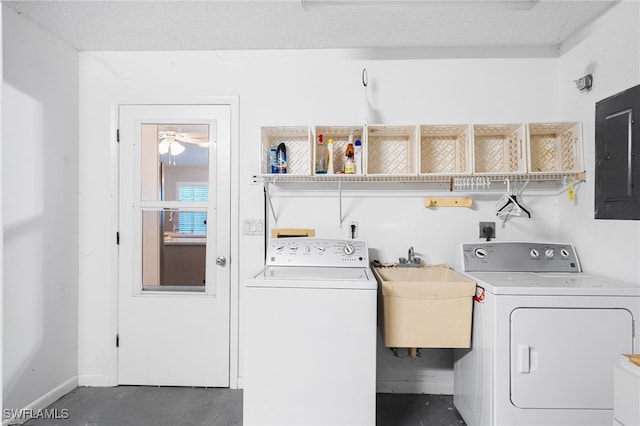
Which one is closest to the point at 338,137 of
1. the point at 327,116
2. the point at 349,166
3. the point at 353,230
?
the point at 327,116

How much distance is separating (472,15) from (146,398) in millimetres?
3116

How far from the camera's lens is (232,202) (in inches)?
93.0

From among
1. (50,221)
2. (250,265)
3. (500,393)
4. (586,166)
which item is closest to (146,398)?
(250,265)

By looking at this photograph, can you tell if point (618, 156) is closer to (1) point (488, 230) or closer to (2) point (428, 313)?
(1) point (488, 230)

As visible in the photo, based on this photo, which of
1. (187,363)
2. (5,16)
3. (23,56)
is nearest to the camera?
(5,16)

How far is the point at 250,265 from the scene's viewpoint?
7.77 feet

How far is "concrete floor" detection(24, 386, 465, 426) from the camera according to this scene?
1.96 meters

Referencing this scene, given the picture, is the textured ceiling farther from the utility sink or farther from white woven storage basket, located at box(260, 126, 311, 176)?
the utility sink

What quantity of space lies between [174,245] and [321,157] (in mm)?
1211

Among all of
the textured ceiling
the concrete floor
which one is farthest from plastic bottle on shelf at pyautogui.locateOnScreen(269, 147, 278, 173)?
the concrete floor

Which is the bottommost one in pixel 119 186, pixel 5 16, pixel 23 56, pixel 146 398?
pixel 146 398

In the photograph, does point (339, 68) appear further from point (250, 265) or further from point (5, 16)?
point (5, 16)

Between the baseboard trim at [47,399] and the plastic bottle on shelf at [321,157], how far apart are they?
2.19m

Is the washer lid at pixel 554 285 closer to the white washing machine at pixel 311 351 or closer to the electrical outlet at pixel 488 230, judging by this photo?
the electrical outlet at pixel 488 230
